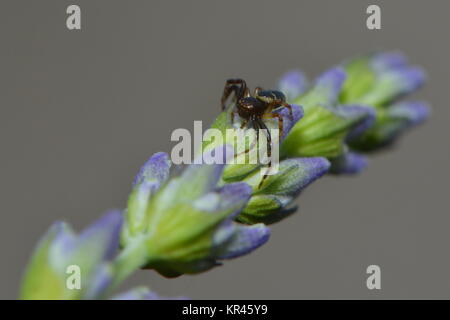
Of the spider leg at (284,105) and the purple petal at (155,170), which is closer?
the purple petal at (155,170)

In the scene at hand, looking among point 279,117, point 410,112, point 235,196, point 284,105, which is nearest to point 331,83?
point 284,105

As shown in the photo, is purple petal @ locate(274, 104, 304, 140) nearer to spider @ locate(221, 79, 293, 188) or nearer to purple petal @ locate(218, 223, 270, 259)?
spider @ locate(221, 79, 293, 188)

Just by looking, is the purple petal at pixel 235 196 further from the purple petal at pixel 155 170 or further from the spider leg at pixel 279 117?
the spider leg at pixel 279 117

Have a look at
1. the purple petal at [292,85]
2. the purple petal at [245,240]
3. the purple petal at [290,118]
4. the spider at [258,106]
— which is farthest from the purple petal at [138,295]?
the purple petal at [292,85]

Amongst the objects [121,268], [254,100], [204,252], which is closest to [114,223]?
[121,268]

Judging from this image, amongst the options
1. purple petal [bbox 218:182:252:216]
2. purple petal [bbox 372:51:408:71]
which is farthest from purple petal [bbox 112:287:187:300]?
purple petal [bbox 372:51:408:71]
